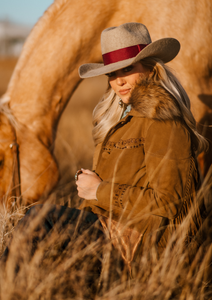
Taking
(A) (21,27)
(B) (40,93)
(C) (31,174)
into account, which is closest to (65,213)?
(C) (31,174)

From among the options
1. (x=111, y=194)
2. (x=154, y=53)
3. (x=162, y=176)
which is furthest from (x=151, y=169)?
(x=154, y=53)

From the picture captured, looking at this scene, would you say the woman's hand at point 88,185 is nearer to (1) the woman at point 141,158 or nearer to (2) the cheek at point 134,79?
(1) the woman at point 141,158

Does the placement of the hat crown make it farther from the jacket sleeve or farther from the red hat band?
the jacket sleeve

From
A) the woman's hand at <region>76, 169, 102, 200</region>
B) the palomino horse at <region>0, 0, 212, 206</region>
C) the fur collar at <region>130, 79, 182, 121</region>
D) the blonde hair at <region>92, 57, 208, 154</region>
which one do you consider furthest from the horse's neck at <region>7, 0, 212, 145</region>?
the fur collar at <region>130, 79, 182, 121</region>

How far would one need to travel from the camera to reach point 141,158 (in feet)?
5.08

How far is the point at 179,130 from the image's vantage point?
4.76ft

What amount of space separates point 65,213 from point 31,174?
0.88m

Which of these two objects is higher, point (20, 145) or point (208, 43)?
point (208, 43)

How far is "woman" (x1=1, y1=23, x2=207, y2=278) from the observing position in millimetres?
1421

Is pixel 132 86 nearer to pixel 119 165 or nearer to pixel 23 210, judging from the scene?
pixel 119 165

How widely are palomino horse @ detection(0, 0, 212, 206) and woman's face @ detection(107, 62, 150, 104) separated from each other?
0.96 m

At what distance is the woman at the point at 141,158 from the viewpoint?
1421mm

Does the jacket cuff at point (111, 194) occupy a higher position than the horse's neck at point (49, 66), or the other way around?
the horse's neck at point (49, 66)

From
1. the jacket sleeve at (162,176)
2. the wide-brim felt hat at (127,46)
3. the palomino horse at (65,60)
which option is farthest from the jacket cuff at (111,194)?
the palomino horse at (65,60)
